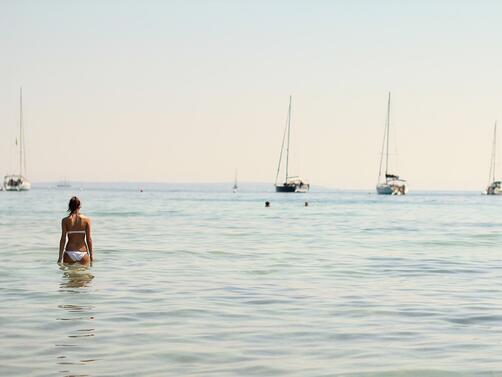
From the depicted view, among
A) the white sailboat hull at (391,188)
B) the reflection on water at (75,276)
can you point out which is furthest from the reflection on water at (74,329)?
the white sailboat hull at (391,188)

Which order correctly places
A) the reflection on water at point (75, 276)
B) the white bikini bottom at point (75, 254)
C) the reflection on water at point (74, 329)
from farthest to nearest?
1. the white bikini bottom at point (75, 254)
2. the reflection on water at point (75, 276)
3. the reflection on water at point (74, 329)

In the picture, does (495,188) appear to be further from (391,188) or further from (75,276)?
(75,276)

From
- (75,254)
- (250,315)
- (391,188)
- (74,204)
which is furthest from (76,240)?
(391,188)

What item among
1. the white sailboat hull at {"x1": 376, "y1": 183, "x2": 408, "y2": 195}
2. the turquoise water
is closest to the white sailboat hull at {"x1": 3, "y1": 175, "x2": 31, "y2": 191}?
the white sailboat hull at {"x1": 376, "y1": 183, "x2": 408, "y2": 195}

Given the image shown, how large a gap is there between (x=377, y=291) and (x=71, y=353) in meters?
7.99

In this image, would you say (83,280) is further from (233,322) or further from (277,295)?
(233,322)

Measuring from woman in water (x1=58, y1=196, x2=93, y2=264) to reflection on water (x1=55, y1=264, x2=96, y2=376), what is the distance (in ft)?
3.41

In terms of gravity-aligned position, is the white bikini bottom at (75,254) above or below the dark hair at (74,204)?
below

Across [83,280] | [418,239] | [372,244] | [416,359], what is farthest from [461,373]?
[418,239]

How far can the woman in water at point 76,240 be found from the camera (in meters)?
18.6

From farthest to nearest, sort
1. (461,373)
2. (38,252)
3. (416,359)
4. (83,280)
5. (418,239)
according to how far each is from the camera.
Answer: (418,239) < (38,252) < (83,280) < (416,359) < (461,373)

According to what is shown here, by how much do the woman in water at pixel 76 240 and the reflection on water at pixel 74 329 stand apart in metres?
1.04

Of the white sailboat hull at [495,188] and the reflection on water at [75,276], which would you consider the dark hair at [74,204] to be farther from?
the white sailboat hull at [495,188]

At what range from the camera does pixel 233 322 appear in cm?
1252
